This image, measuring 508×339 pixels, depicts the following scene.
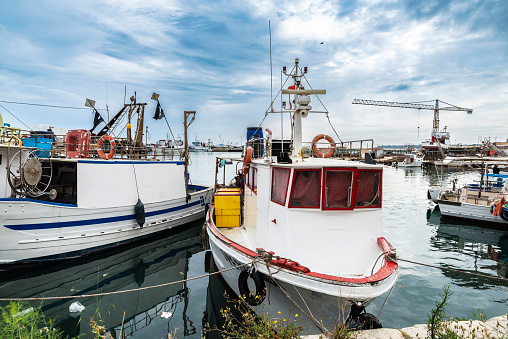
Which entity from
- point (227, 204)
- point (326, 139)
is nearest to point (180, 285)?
point (227, 204)

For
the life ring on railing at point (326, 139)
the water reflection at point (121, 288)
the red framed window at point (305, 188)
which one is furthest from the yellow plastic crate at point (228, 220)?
the red framed window at point (305, 188)

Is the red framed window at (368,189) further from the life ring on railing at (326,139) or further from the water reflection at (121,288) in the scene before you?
the water reflection at (121,288)

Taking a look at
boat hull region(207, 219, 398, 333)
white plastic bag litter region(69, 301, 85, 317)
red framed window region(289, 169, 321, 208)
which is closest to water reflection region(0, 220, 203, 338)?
white plastic bag litter region(69, 301, 85, 317)

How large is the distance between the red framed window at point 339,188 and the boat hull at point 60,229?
1000cm

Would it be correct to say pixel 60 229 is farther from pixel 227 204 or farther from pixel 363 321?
pixel 363 321

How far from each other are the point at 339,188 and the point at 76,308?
7.84m

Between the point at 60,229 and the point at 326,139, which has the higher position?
the point at 326,139

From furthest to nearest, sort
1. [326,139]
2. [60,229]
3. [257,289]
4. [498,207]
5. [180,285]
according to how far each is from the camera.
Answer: [498,207] < [60,229] < [180,285] < [326,139] < [257,289]

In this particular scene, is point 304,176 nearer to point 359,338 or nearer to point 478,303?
point 359,338

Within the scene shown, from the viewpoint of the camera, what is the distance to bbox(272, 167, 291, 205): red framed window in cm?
624

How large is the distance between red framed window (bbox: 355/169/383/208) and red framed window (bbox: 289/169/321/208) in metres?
0.91

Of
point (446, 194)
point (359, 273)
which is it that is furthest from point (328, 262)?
point (446, 194)

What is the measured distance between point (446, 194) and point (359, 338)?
2201 centimetres

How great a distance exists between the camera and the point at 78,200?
11367mm
